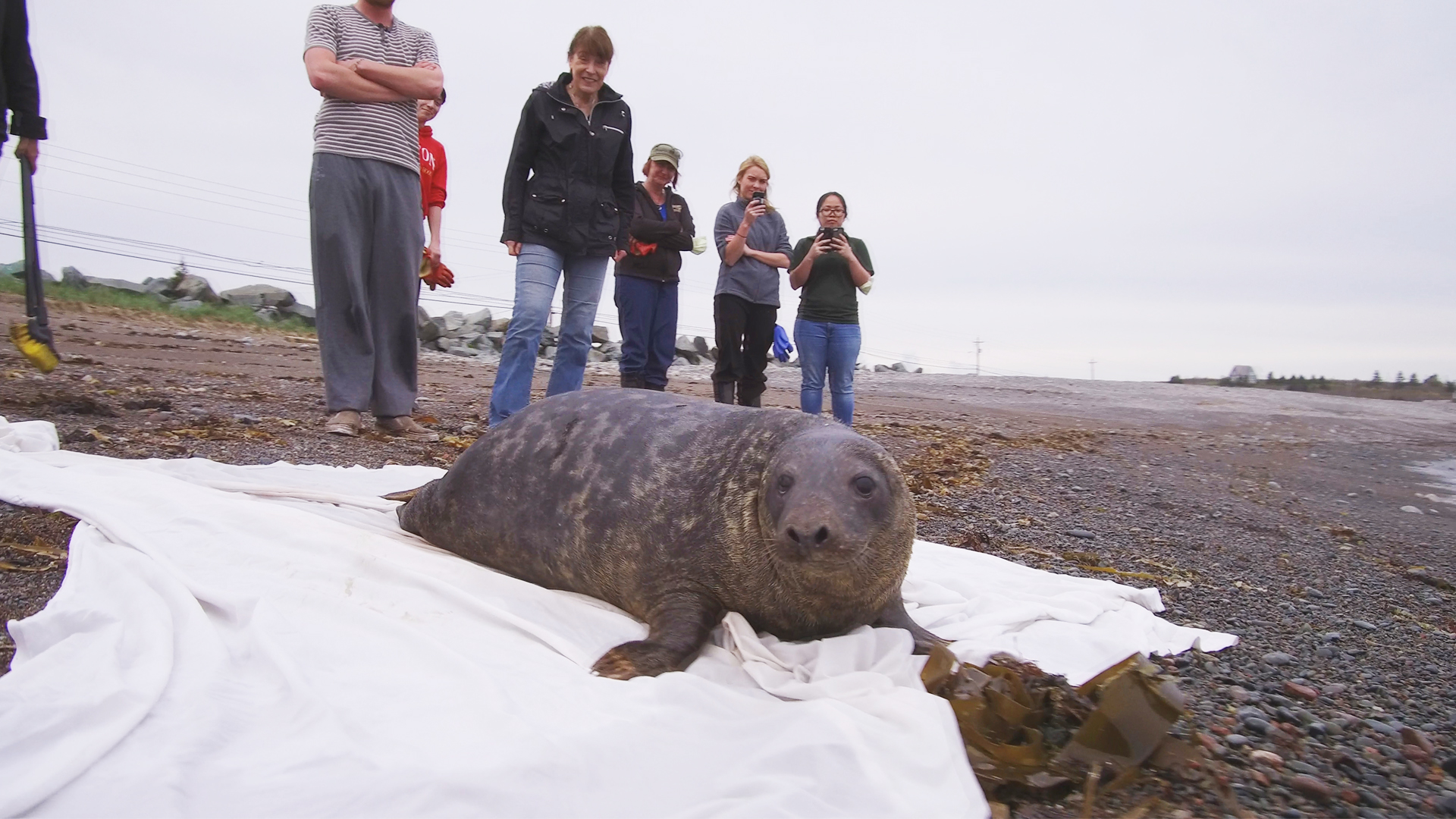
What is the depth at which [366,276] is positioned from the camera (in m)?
5.55

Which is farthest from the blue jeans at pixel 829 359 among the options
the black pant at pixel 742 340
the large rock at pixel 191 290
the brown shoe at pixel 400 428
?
the large rock at pixel 191 290

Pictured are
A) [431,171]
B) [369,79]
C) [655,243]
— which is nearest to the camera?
[369,79]

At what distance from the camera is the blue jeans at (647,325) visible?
22.0 feet

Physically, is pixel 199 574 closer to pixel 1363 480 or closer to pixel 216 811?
pixel 216 811

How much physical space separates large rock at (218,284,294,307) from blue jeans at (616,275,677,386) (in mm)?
13005

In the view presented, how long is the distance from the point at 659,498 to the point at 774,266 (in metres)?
4.25

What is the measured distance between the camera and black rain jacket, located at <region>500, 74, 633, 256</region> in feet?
18.1

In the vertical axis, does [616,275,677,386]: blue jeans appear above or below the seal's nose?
above

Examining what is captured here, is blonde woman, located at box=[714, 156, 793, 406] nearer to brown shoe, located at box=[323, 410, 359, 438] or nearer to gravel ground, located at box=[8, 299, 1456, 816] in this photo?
gravel ground, located at box=[8, 299, 1456, 816]

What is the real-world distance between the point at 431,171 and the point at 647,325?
1712mm

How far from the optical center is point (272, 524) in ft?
10.8

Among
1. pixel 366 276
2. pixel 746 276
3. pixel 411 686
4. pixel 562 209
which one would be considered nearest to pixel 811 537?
pixel 411 686

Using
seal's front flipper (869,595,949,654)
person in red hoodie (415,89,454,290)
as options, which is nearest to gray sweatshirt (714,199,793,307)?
person in red hoodie (415,89,454,290)

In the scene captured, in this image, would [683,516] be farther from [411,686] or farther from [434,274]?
[434,274]
